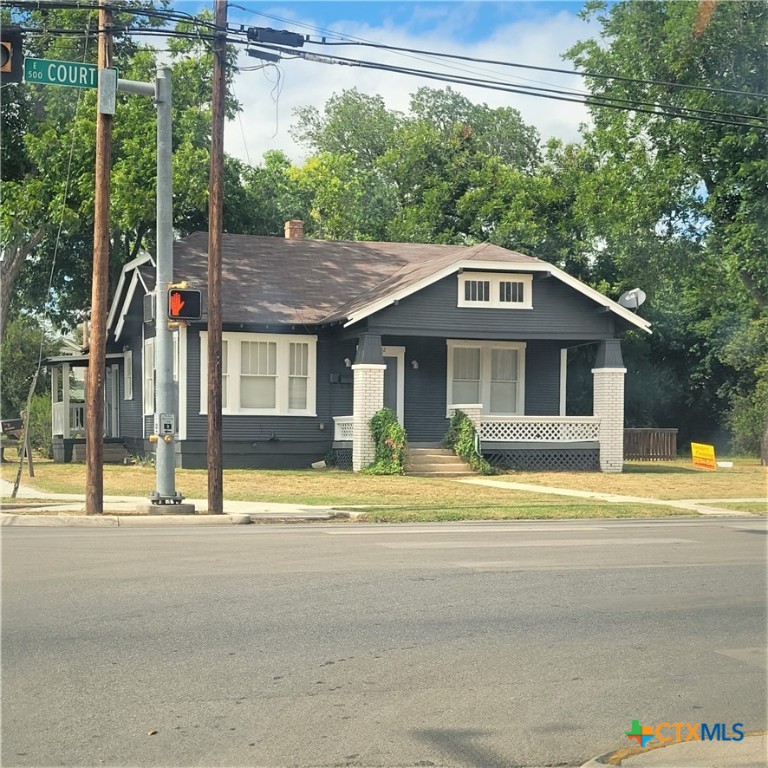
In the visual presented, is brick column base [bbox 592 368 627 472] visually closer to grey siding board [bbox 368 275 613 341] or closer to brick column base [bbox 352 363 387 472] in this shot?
grey siding board [bbox 368 275 613 341]

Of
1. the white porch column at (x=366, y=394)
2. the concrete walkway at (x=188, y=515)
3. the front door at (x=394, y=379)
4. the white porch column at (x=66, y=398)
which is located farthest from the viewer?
the white porch column at (x=66, y=398)

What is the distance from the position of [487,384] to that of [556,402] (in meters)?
2.30

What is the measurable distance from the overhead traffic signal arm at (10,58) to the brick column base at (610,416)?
19916mm

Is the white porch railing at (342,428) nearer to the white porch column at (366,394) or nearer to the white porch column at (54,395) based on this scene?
the white porch column at (366,394)

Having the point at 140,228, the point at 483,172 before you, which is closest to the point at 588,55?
the point at 483,172

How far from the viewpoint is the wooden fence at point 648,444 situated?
36906 mm

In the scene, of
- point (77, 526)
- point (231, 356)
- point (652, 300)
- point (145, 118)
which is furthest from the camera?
point (652, 300)

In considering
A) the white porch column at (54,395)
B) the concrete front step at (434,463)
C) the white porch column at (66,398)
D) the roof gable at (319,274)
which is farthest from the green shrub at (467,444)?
the white porch column at (54,395)

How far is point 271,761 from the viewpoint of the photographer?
5699mm

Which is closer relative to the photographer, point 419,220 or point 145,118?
point 145,118

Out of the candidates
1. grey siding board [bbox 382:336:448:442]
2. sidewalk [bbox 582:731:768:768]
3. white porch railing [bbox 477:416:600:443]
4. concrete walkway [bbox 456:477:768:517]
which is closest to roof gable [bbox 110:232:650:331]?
grey siding board [bbox 382:336:448:442]

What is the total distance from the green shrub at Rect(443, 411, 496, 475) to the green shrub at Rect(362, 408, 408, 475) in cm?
159

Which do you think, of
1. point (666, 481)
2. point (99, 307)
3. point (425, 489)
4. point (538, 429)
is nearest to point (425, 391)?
point (538, 429)

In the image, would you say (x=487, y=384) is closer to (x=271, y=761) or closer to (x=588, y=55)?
(x=588, y=55)
